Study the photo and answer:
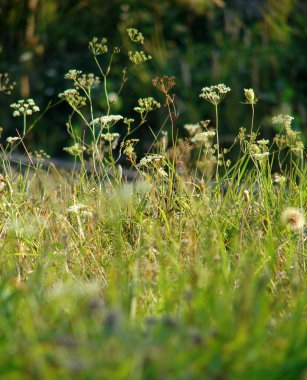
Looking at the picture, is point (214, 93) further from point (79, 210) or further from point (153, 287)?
point (153, 287)

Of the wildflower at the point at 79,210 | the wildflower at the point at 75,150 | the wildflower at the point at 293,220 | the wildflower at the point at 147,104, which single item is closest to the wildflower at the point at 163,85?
the wildflower at the point at 147,104

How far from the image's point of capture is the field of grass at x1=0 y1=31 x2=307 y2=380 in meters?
1.58

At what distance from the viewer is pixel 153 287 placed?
8.16 ft

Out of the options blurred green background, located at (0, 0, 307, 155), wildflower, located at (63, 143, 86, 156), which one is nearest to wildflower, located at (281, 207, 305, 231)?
wildflower, located at (63, 143, 86, 156)

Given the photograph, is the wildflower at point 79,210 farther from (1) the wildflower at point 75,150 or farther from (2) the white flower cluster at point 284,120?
(2) the white flower cluster at point 284,120

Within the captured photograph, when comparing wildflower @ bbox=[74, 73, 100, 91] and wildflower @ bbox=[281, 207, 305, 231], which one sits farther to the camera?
wildflower @ bbox=[74, 73, 100, 91]

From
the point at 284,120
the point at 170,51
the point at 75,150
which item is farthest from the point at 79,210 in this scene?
the point at 170,51

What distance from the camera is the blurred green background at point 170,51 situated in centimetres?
823

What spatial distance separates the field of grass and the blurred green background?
A: 439 centimetres

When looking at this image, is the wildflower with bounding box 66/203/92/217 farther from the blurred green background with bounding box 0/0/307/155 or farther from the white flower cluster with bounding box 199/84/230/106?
the blurred green background with bounding box 0/0/307/155

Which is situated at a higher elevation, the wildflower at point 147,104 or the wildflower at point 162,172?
the wildflower at point 147,104

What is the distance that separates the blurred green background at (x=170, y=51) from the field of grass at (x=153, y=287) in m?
4.39

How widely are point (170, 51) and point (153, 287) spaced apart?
6.75 meters

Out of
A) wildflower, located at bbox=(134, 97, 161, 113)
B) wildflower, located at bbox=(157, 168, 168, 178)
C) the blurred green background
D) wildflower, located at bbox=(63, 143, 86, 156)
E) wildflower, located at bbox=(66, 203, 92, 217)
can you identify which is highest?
wildflower, located at bbox=(134, 97, 161, 113)
